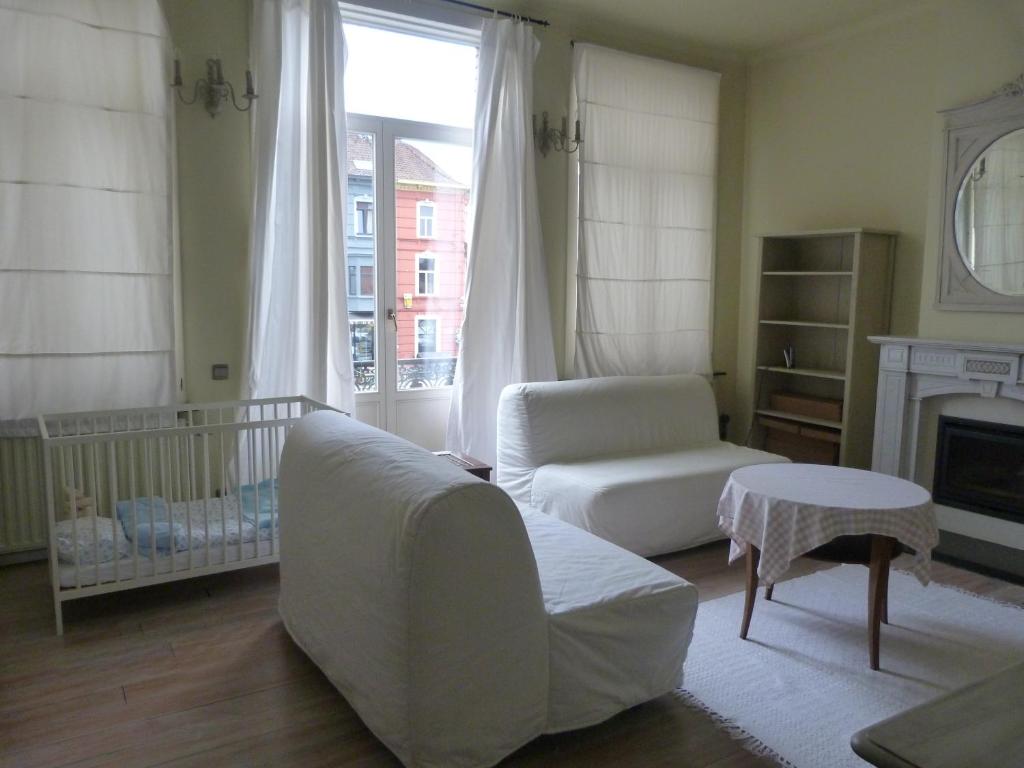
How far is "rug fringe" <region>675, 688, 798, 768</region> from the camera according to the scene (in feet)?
6.87

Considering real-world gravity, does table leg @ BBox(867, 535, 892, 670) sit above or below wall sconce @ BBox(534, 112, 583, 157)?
below

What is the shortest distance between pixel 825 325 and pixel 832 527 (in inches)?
89.1

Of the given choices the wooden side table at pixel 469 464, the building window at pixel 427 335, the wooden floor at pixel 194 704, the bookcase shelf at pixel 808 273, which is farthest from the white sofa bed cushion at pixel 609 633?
the bookcase shelf at pixel 808 273

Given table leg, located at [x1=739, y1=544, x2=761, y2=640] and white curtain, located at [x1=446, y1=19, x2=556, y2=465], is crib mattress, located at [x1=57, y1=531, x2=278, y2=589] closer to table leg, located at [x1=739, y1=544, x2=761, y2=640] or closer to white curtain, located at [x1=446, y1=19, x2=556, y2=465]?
white curtain, located at [x1=446, y1=19, x2=556, y2=465]

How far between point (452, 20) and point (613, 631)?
341cm

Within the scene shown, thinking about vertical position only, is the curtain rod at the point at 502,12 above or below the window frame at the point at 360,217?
above

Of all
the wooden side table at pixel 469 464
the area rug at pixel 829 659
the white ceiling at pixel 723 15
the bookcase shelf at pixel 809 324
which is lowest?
the area rug at pixel 829 659

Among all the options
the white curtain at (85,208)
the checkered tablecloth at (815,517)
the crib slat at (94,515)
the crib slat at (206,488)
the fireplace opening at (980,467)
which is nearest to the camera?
the checkered tablecloth at (815,517)

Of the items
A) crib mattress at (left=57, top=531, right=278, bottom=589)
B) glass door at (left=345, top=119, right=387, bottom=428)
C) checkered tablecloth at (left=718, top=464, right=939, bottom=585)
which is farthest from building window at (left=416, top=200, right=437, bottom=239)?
checkered tablecloth at (left=718, top=464, right=939, bottom=585)

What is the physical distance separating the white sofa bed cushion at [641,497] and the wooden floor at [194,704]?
3.85ft

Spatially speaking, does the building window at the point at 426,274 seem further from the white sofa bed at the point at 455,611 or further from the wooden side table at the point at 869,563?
the wooden side table at the point at 869,563

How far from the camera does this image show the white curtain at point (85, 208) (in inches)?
122

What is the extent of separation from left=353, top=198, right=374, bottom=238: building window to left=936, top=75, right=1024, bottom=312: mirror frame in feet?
10.0

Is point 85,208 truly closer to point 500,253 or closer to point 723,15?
point 500,253
